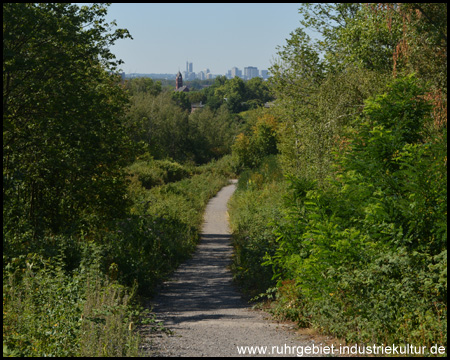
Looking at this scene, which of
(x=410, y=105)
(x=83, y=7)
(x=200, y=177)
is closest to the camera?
(x=410, y=105)

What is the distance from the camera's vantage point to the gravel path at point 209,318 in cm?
648

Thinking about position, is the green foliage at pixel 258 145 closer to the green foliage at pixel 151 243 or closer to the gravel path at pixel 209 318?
the green foliage at pixel 151 243

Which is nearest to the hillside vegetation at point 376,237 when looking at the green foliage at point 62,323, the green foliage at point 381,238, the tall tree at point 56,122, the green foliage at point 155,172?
the green foliage at point 381,238

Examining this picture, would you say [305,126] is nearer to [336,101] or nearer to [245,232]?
[336,101]

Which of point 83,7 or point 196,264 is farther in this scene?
point 196,264

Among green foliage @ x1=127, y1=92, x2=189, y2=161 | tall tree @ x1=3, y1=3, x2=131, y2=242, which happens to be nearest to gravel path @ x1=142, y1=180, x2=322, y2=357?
tall tree @ x1=3, y1=3, x2=131, y2=242

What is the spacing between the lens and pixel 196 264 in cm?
1580

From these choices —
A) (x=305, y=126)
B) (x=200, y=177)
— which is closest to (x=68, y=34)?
(x=305, y=126)

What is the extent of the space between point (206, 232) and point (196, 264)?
688cm

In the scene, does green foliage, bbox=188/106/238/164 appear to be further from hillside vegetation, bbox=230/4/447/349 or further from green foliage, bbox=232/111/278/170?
hillside vegetation, bbox=230/4/447/349

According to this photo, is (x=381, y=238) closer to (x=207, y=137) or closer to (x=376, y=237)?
(x=376, y=237)

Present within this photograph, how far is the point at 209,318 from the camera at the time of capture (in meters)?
8.84

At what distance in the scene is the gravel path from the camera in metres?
6.48

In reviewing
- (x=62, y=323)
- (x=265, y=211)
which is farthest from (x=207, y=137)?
(x=62, y=323)
